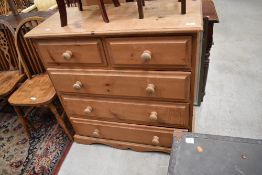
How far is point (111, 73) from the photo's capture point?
1271 mm

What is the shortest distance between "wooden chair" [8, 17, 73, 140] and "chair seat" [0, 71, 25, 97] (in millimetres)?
90

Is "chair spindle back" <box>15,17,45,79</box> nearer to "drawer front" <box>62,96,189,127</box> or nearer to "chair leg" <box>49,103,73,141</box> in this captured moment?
"chair leg" <box>49,103,73,141</box>

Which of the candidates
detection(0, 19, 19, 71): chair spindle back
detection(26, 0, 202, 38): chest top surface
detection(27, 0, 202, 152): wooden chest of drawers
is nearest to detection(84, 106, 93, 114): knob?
detection(27, 0, 202, 152): wooden chest of drawers

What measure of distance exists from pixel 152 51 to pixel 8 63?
163 centimetres

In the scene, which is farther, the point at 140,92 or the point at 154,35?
the point at 140,92

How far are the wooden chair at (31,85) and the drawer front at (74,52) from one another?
45 cm

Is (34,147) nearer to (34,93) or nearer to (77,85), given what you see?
(34,93)

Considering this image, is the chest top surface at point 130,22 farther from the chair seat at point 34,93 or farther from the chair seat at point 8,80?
the chair seat at point 8,80

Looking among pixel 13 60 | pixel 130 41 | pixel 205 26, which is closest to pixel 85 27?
pixel 130 41

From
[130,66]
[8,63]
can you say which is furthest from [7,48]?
[130,66]

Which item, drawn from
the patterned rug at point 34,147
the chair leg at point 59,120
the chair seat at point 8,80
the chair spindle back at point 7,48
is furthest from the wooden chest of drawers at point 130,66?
the chair spindle back at point 7,48

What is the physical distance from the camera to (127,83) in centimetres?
128

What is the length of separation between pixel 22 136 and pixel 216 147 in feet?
5.56

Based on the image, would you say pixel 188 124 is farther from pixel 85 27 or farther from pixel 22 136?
pixel 22 136
